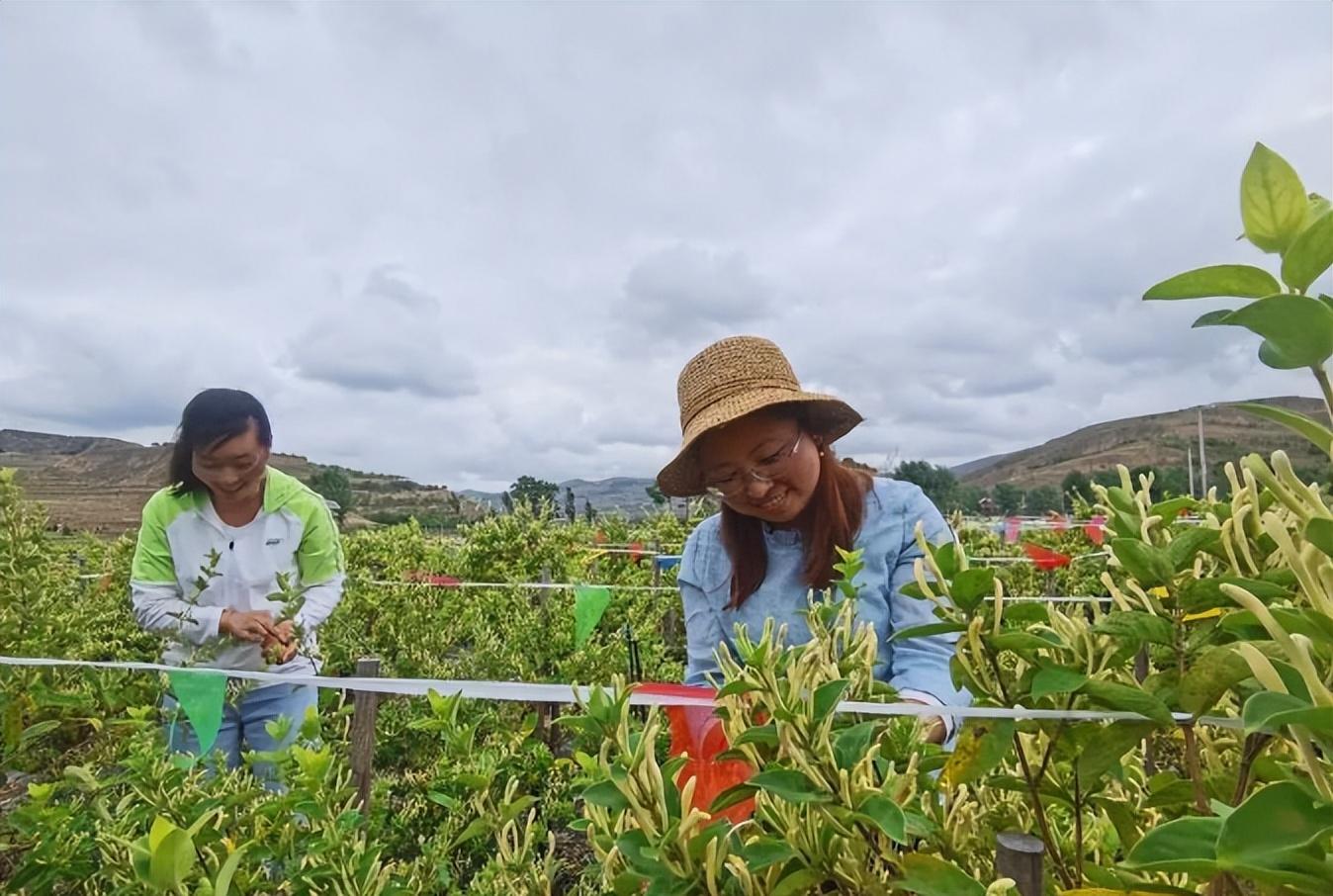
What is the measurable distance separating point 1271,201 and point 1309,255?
0.05 metres

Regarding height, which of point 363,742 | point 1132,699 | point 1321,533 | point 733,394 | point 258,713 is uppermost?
point 733,394

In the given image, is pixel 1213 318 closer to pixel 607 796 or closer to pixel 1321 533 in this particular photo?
pixel 1321 533

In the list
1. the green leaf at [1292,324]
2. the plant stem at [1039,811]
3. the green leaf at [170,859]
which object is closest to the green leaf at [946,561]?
the plant stem at [1039,811]

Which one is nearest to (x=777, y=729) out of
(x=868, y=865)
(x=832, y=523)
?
(x=868, y=865)

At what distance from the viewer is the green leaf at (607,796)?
610 mm

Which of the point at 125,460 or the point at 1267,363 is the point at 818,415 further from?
the point at 125,460

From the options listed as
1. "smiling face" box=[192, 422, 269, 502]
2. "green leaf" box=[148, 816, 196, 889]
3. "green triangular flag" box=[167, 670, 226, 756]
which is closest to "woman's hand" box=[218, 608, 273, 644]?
"smiling face" box=[192, 422, 269, 502]

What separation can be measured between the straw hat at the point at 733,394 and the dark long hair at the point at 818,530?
0.34 ft

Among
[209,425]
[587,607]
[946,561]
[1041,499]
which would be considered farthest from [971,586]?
[1041,499]

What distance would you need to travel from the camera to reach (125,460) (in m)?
45.2

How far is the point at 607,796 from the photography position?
2.02 ft

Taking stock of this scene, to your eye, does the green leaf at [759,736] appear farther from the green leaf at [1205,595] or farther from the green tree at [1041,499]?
the green tree at [1041,499]

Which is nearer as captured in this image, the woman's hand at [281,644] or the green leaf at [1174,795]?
the green leaf at [1174,795]

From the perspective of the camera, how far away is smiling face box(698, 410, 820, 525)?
185 centimetres
